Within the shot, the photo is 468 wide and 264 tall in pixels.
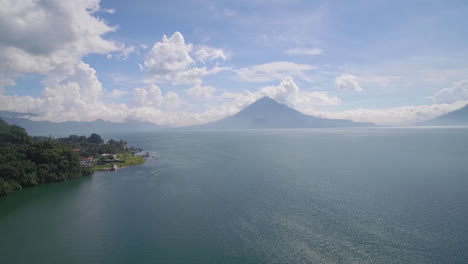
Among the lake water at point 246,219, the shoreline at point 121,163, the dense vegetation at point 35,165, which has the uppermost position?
the dense vegetation at point 35,165

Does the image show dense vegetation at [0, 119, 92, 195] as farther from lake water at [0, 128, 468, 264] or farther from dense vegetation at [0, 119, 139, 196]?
lake water at [0, 128, 468, 264]

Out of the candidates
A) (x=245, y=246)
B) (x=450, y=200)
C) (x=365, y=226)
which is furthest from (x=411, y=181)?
(x=245, y=246)

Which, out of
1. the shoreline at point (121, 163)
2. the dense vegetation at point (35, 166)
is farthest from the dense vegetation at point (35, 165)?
the shoreline at point (121, 163)

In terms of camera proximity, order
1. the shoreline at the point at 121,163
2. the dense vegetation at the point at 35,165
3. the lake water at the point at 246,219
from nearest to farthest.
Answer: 1. the lake water at the point at 246,219
2. the dense vegetation at the point at 35,165
3. the shoreline at the point at 121,163

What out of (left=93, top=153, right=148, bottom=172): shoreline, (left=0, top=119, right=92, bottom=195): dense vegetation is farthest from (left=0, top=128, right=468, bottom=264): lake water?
(left=93, top=153, right=148, bottom=172): shoreline

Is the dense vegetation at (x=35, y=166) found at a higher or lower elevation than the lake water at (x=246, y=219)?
higher

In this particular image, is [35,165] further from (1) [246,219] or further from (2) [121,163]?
(1) [246,219]

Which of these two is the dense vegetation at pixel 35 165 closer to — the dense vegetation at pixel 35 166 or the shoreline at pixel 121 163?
the dense vegetation at pixel 35 166

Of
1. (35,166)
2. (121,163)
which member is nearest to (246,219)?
(35,166)

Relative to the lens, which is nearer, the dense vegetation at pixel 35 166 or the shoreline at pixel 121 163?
the dense vegetation at pixel 35 166

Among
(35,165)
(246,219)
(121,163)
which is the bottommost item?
(246,219)
